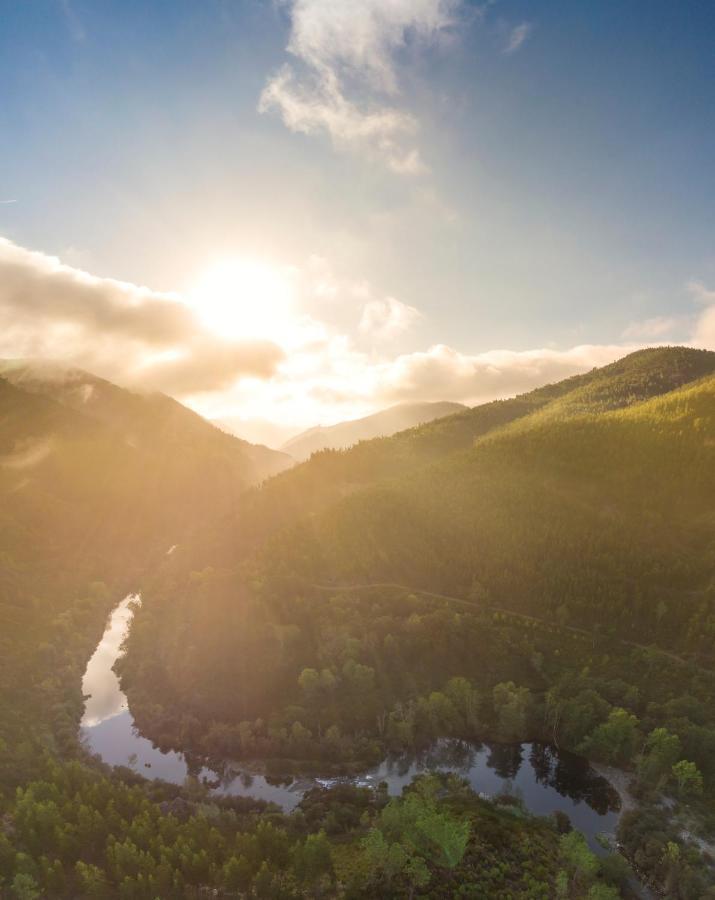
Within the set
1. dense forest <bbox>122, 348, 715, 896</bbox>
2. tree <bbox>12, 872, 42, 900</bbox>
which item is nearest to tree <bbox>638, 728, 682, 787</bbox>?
dense forest <bbox>122, 348, 715, 896</bbox>

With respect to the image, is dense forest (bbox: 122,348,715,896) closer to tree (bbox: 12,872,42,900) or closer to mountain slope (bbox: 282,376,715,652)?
mountain slope (bbox: 282,376,715,652)

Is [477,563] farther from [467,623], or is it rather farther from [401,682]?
[401,682]

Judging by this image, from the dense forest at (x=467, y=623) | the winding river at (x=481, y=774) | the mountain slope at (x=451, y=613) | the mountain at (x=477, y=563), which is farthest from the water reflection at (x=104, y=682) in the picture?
the winding river at (x=481, y=774)

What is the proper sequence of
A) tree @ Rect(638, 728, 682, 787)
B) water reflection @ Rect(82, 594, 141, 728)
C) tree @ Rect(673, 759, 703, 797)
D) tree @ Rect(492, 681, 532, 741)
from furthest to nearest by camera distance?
1. water reflection @ Rect(82, 594, 141, 728)
2. tree @ Rect(492, 681, 532, 741)
3. tree @ Rect(638, 728, 682, 787)
4. tree @ Rect(673, 759, 703, 797)

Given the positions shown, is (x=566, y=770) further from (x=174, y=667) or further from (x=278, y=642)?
(x=174, y=667)

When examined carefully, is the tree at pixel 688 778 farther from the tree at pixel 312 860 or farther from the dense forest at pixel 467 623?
the tree at pixel 312 860

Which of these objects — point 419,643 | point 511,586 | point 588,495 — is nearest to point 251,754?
point 419,643

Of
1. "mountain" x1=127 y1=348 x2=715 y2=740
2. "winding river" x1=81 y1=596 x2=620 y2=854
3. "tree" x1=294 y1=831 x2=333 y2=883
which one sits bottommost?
"winding river" x1=81 y1=596 x2=620 y2=854

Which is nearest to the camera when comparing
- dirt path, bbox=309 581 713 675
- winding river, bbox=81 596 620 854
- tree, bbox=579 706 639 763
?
winding river, bbox=81 596 620 854

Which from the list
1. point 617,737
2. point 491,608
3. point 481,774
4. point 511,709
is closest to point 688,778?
point 617,737
